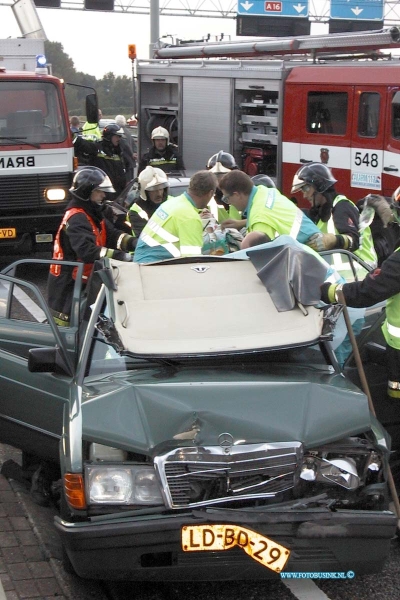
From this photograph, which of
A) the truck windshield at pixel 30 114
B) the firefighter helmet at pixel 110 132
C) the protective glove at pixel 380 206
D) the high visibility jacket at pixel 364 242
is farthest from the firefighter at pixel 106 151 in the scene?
the protective glove at pixel 380 206

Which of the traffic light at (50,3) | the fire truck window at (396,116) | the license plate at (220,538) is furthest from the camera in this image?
the traffic light at (50,3)

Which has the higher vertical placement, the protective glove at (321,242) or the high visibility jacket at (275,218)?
the high visibility jacket at (275,218)

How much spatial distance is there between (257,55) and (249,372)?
1271 centimetres

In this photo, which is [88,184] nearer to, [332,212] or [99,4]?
[332,212]

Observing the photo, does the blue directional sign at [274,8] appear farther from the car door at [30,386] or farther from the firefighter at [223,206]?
the car door at [30,386]

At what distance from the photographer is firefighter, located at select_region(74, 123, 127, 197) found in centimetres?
1496

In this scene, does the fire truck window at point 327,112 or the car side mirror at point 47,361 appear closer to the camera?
the car side mirror at point 47,361

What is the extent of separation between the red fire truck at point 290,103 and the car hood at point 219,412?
8.68 meters

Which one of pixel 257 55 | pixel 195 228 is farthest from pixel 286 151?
pixel 195 228

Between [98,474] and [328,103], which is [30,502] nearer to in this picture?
[98,474]

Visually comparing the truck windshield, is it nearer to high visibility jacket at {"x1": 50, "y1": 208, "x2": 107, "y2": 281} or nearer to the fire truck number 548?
the fire truck number 548

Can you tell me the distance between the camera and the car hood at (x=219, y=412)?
3.87 meters

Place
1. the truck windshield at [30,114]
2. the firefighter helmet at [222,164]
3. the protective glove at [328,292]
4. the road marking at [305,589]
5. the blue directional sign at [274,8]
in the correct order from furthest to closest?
the blue directional sign at [274,8], the truck windshield at [30,114], the firefighter helmet at [222,164], the protective glove at [328,292], the road marking at [305,589]

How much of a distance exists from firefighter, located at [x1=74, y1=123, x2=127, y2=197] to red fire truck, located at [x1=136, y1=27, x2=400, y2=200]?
6.73 feet
